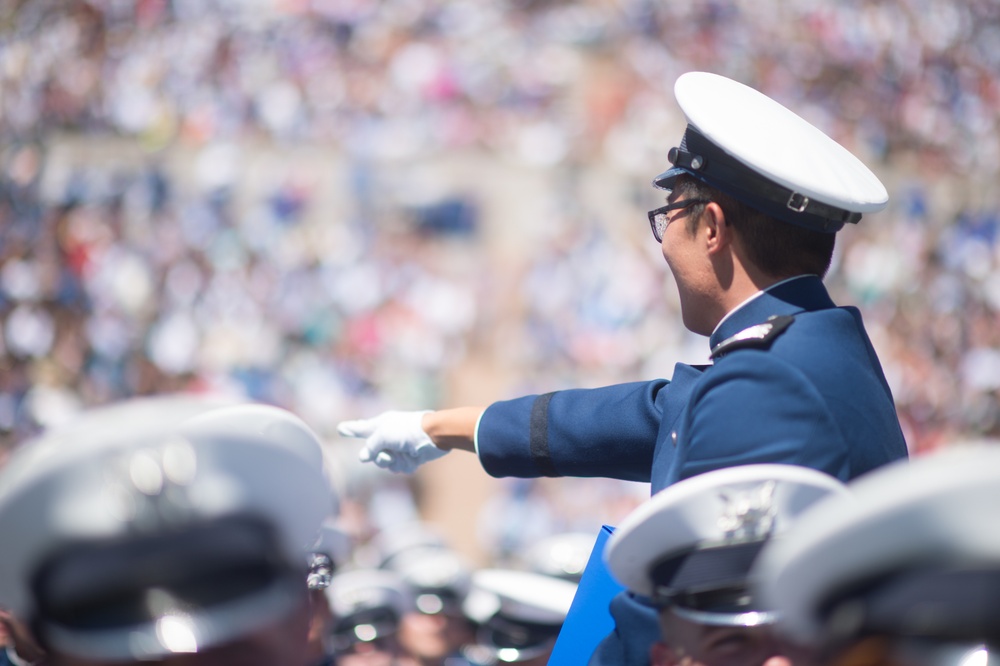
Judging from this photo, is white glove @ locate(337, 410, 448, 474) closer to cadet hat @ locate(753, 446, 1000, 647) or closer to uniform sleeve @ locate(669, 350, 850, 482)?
uniform sleeve @ locate(669, 350, 850, 482)

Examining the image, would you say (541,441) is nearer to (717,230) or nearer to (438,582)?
(717,230)

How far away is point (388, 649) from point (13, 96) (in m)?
12.5

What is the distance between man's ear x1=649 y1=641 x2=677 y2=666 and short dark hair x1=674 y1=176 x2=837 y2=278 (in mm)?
740

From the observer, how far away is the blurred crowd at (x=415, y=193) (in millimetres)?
12047

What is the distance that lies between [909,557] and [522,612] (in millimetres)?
3150

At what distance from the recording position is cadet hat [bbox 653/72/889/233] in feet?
6.56

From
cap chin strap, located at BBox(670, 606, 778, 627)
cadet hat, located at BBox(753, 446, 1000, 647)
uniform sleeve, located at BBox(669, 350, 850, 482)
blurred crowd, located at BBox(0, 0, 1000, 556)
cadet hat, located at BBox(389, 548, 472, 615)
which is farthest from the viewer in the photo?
blurred crowd, located at BBox(0, 0, 1000, 556)

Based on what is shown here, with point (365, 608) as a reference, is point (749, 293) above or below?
above

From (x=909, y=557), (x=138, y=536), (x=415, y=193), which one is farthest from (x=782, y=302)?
(x=415, y=193)

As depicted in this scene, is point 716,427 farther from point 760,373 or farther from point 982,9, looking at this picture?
point 982,9

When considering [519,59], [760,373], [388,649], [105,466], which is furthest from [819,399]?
[519,59]

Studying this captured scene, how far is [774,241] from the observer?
2096mm

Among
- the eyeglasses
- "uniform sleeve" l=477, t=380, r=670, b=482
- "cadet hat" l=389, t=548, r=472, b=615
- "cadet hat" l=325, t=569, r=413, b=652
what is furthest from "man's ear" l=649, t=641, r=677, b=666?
"cadet hat" l=389, t=548, r=472, b=615

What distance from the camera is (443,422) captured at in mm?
2557
